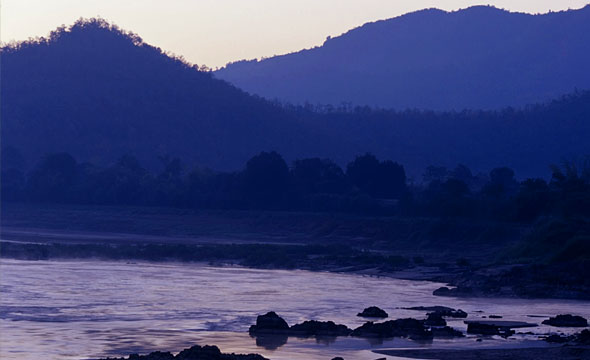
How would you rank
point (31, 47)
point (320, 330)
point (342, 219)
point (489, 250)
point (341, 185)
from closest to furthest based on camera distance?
point (320, 330) < point (489, 250) < point (342, 219) < point (341, 185) < point (31, 47)

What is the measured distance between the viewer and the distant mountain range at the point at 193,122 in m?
132

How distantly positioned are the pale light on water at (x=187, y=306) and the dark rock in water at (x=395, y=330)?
0.43 metres

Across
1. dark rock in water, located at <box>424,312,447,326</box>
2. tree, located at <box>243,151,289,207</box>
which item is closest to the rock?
dark rock in water, located at <box>424,312,447,326</box>

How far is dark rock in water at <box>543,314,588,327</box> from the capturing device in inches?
1140

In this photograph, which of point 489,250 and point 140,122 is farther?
point 140,122

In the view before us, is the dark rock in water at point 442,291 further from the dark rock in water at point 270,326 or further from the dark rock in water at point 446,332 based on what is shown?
the dark rock in water at point 270,326

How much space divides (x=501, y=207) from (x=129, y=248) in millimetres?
19582

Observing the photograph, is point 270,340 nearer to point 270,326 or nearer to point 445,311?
point 270,326

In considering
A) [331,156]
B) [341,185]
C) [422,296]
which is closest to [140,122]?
[331,156]

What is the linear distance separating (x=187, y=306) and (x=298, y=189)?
47609 millimetres

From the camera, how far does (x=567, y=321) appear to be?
2911 centimetres

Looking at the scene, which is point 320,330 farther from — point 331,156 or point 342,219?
point 331,156

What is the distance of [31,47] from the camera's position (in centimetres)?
15562

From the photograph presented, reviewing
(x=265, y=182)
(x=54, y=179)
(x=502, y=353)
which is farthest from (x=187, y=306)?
(x=54, y=179)
